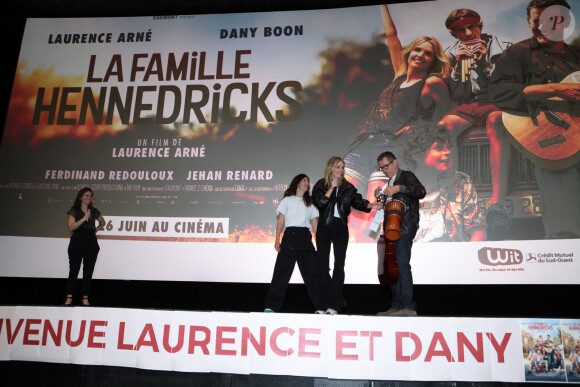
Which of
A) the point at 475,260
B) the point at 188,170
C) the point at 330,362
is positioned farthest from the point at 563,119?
the point at 188,170

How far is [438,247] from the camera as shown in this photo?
5004 mm

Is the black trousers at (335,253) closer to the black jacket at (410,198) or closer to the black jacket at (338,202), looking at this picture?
the black jacket at (338,202)

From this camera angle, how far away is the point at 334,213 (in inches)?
164

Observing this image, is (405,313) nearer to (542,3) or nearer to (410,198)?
(410,198)

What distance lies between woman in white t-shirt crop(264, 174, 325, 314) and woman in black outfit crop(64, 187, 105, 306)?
2077 millimetres

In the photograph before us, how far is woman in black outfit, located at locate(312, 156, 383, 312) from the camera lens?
411 cm

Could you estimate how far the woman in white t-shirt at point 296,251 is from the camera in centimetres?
402

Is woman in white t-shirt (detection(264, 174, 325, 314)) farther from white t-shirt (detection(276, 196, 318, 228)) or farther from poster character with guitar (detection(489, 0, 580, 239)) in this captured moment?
poster character with guitar (detection(489, 0, 580, 239))

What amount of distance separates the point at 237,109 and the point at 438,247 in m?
2.95

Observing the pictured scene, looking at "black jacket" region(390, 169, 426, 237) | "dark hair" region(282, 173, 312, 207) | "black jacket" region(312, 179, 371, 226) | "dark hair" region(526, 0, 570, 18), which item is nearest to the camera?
"black jacket" region(390, 169, 426, 237)

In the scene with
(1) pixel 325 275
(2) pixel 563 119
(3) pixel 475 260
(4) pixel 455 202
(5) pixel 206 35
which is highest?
(5) pixel 206 35

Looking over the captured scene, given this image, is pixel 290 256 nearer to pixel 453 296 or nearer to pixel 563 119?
pixel 453 296

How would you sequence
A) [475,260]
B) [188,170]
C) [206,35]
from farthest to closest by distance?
[206,35]
[188,170]
[475,260]

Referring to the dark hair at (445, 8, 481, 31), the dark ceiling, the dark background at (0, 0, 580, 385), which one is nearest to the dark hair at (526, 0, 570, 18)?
the dark hair at (445, 8, 481, 31)
